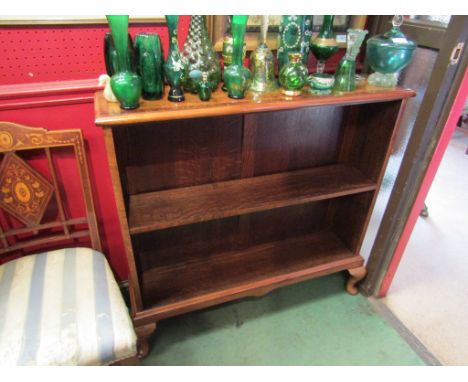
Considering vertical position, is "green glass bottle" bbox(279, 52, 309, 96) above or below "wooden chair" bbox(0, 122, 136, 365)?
above

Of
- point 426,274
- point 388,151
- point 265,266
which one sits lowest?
point 426,274

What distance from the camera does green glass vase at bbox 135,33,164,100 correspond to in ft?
3.03

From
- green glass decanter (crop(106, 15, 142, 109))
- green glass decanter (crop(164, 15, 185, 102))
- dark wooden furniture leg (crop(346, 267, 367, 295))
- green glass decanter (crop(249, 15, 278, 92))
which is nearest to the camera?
green glass decanter (crop(106, 15, 142, 109))

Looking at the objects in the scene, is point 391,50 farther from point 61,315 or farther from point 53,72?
point 61,315

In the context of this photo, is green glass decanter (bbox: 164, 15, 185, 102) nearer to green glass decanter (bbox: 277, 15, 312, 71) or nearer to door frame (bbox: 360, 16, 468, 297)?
green glass decanter (bbox: 277, 15, 312, 71)

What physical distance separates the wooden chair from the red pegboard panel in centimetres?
19

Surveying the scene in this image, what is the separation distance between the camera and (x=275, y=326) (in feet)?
5.11

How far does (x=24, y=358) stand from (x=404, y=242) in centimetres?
157

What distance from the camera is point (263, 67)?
1.08 meters

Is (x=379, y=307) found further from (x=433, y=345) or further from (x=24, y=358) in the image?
(x=24, y=358)

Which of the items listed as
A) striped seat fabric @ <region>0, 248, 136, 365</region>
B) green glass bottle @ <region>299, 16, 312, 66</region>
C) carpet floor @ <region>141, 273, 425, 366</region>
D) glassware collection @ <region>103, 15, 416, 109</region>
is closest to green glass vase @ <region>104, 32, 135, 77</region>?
glassware collection @ <region>103, 15, 416, 109</region>

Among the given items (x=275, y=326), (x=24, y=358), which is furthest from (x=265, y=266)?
(x=24, y=358)

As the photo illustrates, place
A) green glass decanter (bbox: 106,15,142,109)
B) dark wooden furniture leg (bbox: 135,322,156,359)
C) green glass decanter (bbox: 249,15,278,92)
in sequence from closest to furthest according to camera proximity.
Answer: green glass decanter (bbox: 106,15,142,109), green glass decanter (bbox: 249,15,278,92), dark wooden furniture leg (bbox: 135,322,156,359)
